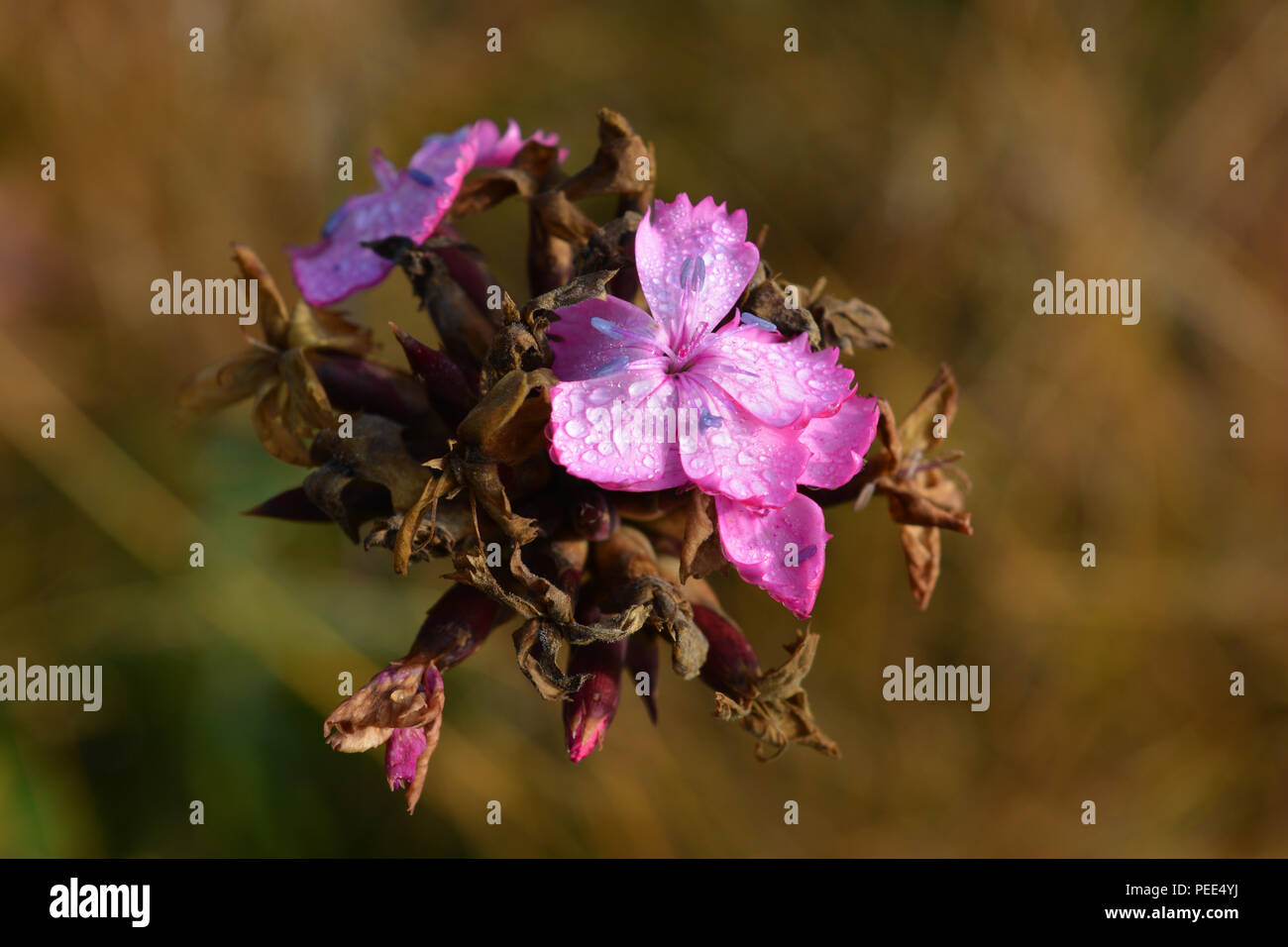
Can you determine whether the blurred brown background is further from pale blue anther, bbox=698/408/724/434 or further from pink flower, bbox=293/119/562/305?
pale blue anther, bbox=698/408/724/434

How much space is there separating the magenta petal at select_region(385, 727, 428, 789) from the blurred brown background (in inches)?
77.0

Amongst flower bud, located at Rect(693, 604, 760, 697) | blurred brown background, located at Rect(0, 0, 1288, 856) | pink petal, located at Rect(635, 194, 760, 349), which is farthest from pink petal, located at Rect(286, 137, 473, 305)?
blurred brown background, located at Rect(0, 0, 1288, 856)

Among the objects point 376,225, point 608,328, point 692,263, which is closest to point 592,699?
point 608,328

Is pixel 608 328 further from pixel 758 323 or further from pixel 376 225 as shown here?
pixel 376 225

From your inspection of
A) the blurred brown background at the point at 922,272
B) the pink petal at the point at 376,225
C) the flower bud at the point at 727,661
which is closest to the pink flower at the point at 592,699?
the flower bud at the point at 727,661

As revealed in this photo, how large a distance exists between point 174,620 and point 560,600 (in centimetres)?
217

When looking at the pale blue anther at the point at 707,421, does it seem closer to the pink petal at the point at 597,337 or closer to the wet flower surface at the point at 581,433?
the wet flower surface at the point at 581,433

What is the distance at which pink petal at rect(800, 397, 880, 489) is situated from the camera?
1.42 metres

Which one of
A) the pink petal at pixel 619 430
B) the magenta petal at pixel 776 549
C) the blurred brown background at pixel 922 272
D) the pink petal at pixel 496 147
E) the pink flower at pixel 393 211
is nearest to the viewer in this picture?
the pink petal at pixel 619 430

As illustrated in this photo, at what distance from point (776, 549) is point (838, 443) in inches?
7.8

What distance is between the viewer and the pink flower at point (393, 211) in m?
1.79

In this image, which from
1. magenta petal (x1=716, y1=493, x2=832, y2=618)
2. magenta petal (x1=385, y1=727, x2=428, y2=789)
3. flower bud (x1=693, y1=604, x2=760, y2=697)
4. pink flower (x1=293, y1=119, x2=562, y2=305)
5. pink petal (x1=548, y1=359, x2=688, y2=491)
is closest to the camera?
pink petal (x1=548, y1=359, x2=688, y2=491)

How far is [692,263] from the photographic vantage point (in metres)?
1.48

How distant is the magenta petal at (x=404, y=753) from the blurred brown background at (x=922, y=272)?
196cm
